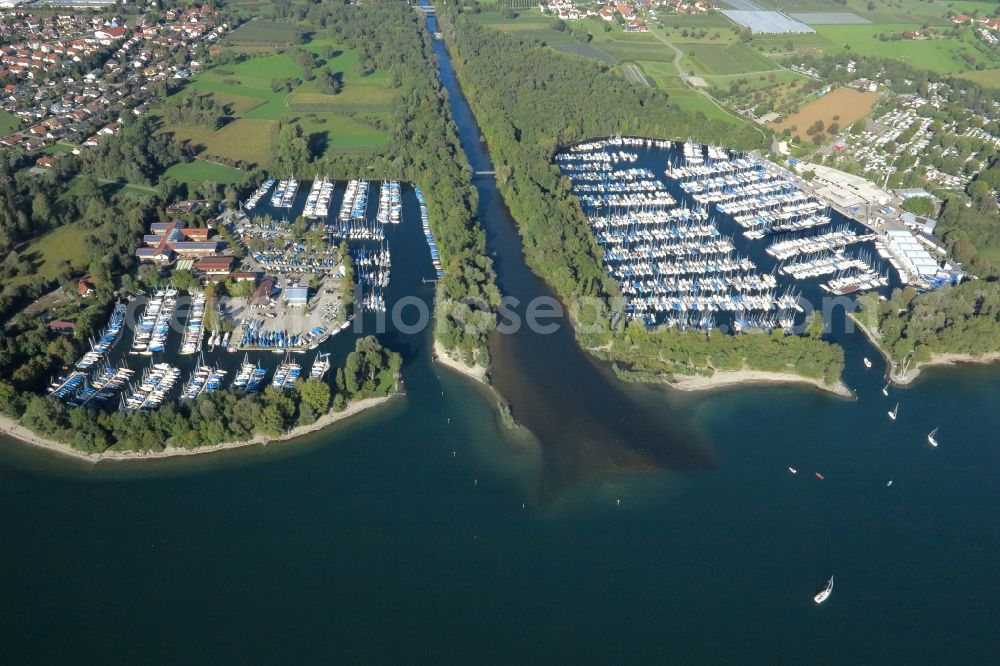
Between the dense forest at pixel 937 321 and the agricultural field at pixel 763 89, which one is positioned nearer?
the dense forest at pixel 937 321

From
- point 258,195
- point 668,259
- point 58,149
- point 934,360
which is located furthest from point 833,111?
point 58,149

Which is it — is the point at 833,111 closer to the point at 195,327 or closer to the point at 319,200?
the point at 319,200

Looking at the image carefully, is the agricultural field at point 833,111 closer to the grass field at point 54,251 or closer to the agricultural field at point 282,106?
the agricultural field at point 282,106

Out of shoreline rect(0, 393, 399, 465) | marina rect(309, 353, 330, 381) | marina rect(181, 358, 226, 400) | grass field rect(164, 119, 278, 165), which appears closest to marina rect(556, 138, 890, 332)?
marina rect(309, 353, 330, 381)

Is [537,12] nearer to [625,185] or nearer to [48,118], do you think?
[625,185]

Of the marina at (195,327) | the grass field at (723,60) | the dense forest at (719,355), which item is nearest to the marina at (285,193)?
the marina at (195,327)
